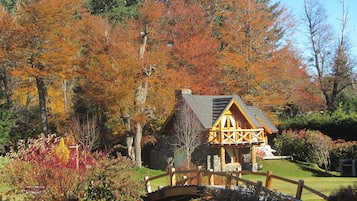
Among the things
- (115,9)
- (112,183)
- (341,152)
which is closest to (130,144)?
(341,152)

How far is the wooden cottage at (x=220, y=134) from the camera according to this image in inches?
1150

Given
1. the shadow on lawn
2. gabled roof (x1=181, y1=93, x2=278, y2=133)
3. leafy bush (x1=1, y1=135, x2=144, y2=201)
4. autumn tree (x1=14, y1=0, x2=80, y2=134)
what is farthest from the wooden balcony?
leafy bush (x1=1, y1=135, x2=144, y2=201)

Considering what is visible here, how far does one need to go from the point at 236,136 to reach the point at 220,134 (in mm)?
1104

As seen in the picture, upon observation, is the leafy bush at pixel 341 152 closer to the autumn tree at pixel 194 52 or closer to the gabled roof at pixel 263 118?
the gabled roof at pixel 263 118

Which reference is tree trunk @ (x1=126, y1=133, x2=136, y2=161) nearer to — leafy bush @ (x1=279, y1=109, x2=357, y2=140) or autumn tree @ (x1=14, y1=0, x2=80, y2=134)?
autumn tree @ (x1=14, y1=0, x2=80, y2=134)

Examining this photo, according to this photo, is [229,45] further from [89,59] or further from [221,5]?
[89,59]

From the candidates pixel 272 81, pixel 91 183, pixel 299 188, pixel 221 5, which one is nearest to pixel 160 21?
pixel 221 5

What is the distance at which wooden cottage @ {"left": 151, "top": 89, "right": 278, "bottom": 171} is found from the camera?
29203 millimetres

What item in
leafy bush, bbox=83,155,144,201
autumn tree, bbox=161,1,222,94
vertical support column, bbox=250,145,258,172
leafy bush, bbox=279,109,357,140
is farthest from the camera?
leafy bush, bbox=279,109,357,140

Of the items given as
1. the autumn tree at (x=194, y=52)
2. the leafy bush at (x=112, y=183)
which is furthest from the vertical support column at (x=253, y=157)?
the leafy bush at (x=112, y=183)

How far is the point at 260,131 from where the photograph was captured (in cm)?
3012

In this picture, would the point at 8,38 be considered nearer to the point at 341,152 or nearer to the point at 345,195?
the point at 341,152

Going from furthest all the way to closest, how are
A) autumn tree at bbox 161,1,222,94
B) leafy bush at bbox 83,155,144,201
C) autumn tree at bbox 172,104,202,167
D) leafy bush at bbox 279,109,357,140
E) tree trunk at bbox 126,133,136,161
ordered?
1. leafy bush at bbox 279,109,357,140
2. autumn tree at bbox 161,1,222,94
3. tree trunk at bbox 126,133,136,161
4. autumn tree at bbox 172,104,202,167
5. leafy bush at bbox 83,155,144,201

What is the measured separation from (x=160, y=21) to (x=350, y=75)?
15347 millimetres
